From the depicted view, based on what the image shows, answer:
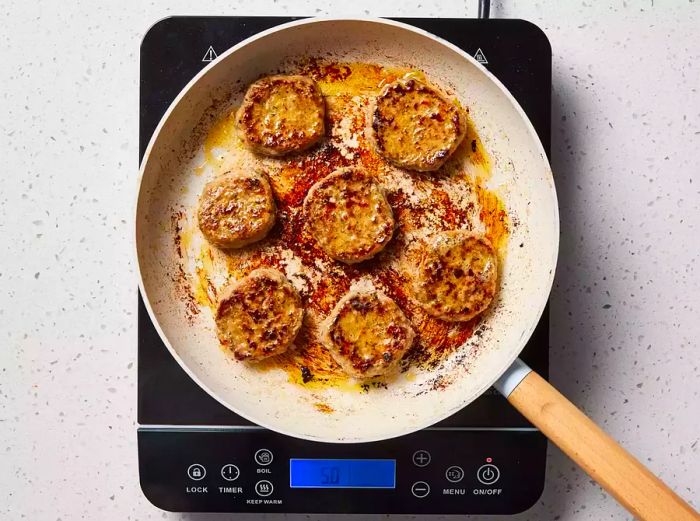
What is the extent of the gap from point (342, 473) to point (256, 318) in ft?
1.07

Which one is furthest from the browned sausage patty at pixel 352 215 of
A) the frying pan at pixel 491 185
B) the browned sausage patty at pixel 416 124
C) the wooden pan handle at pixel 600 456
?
the wooden pan handle at pixel 600 456

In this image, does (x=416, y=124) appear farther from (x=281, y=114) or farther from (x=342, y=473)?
(x=342, y=473)

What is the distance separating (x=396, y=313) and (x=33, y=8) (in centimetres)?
90

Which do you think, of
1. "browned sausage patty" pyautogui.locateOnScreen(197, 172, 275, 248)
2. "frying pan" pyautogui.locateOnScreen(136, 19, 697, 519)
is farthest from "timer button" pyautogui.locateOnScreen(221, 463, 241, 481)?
"browned sausage patty" pyautogui.locateOnScreen(197, 172, 275, 248)

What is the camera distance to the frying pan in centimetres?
117

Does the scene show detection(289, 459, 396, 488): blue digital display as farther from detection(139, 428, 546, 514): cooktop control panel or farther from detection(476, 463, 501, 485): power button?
detection(476, 463, 501, 485): power button

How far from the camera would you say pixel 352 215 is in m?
1.21

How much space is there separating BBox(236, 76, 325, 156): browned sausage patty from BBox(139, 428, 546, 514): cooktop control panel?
0.52 m

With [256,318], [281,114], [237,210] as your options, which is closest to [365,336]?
[256,318]

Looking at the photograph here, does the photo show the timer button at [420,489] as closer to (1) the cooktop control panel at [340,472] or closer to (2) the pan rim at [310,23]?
(1) the cooktop control panel at [340,472]

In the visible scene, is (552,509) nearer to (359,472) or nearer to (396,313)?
(359,472)

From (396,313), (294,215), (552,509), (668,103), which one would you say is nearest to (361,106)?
(294,215)

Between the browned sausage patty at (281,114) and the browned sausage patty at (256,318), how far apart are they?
0.78ft

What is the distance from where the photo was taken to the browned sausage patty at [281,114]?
1.21 metres
